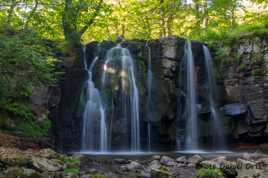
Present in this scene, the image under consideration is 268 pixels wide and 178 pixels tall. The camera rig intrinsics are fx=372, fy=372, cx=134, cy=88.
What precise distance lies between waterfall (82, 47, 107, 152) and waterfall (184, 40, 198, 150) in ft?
11.8

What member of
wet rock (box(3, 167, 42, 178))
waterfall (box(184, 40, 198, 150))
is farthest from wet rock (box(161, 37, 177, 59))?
wet rock (box(3, 167, 42, 178))

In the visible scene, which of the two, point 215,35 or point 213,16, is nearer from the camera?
point 215,35

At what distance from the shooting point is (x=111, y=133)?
15.0 metres

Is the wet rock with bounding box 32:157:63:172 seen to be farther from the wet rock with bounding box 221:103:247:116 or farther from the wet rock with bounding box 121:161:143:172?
the wet rock with bounding box 221:103:247:116

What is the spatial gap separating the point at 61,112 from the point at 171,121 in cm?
458

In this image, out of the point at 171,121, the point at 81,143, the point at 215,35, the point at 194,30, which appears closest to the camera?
the point at 81,143

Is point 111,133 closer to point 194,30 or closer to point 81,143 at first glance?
point 81,143

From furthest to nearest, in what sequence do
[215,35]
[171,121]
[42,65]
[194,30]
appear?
[194,30], [215,35], [171,121], [42,65]

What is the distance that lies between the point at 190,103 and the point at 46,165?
9.45 meters

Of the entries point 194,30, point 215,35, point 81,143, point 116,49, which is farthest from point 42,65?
point 194,30

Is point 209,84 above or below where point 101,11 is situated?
below

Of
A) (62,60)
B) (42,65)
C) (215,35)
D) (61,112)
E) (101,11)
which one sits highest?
(101,11)

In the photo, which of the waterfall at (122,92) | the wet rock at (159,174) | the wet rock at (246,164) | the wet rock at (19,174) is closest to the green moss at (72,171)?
the wet rock at (19,174)

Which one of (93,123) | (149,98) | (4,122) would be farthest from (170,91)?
(4,122)
